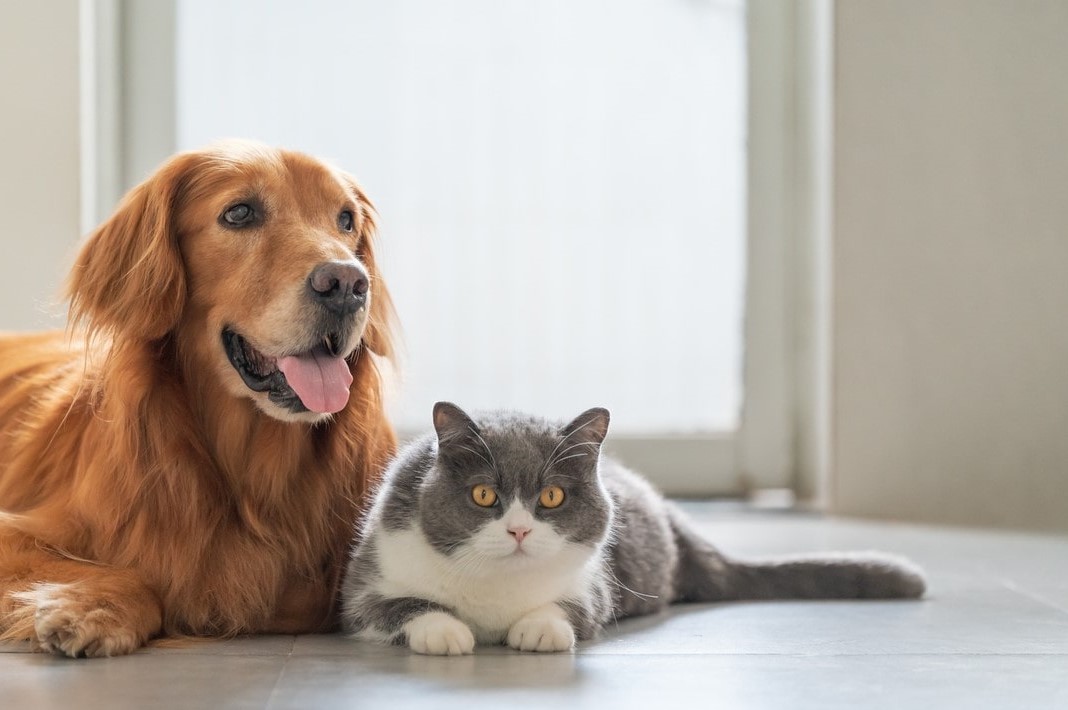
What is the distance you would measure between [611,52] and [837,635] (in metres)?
2.68

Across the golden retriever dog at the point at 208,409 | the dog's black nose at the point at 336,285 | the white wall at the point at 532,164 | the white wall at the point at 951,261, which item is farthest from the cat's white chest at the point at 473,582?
the white wall at the point at 951,261

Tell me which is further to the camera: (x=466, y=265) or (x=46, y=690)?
(x=466, y=265)

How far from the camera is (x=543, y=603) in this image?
81.1 inches

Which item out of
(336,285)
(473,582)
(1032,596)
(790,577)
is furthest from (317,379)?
(1032,596)

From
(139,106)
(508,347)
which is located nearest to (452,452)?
(508,347)

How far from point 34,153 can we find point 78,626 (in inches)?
91.1

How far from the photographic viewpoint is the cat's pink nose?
194 centimetres

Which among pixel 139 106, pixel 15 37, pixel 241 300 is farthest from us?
pixel 139 106

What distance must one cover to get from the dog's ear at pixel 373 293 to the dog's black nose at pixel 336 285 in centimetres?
24

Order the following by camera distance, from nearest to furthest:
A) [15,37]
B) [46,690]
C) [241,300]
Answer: [46,690] → [241,300] → [15,37]

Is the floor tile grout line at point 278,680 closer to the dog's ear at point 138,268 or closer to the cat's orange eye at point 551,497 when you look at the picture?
the cat's orange eye at point 551,497

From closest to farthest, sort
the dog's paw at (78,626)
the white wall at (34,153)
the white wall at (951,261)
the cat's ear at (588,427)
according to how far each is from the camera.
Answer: the dog's paw at (78,626), the cat's ear at (588,427), the white wall at (34,153), the white wall at (951,261)

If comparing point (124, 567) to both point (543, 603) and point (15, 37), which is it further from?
point (15, 37)

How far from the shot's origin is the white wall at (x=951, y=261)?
389 cm
